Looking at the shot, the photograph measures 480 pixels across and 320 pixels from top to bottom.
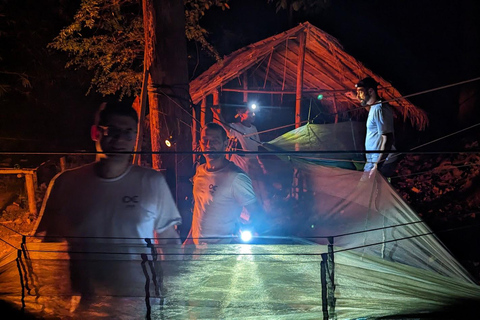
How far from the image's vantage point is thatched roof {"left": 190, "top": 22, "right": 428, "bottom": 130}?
5.79 meters

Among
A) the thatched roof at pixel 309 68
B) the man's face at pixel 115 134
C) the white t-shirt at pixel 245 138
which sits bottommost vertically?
the man's face at pixel 115 134

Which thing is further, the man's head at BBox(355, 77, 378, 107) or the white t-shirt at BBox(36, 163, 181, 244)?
the man's head at BBox(355, 77, 378, 107)

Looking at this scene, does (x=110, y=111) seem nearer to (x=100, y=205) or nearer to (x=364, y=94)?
(x=100, y=205)

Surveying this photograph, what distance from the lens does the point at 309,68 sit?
22.3 feet

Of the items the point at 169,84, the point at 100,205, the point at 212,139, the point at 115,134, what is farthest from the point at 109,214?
the point at 169,84

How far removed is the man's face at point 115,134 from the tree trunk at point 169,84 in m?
1.16

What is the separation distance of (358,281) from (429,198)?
513 cm

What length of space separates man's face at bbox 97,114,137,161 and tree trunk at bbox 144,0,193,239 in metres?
1.16

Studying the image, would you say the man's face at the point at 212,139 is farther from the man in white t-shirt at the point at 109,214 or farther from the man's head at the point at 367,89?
the man's head at the point at 367,89

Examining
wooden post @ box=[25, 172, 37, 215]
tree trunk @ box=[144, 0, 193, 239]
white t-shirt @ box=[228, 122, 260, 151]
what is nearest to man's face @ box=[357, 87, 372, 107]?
tree trunk @ box=[144, 0, 193, 239]

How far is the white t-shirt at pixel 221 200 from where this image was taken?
2.65 meters

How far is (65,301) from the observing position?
63.0 inches

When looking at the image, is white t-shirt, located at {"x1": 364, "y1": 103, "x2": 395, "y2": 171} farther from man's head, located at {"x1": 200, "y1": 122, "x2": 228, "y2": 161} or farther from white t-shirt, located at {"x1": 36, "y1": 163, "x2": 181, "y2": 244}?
white t-shirt, located at {"x1": 36, "y1": 163, "x2": 181, "y2": 244}

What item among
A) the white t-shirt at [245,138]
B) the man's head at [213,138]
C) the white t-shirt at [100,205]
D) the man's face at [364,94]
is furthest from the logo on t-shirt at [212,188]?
the white t-shirt at [245,138]
